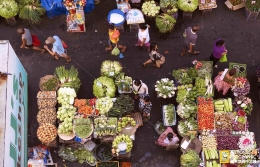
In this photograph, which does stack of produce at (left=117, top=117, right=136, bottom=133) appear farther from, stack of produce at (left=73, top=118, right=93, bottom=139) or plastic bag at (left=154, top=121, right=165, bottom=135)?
plastic bag at (left=154, top=121, right=165, bottom=135)

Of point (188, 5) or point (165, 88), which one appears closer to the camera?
point (165, 88)

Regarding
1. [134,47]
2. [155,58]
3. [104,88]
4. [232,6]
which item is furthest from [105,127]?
[232,6]

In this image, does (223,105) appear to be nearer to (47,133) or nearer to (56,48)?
(47,133)

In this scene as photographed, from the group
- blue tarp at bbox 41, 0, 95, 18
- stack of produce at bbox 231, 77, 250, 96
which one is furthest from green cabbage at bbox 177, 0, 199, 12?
blue tarp at bbox 41, 0, 95, 18

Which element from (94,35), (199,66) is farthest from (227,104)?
(94,35)

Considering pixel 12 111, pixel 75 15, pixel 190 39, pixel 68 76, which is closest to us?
pixel 12 111
